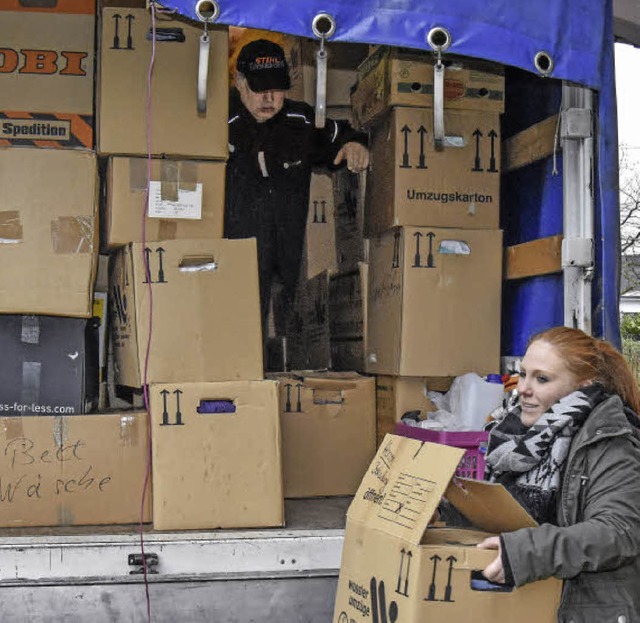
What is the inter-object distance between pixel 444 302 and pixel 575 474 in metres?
1.55

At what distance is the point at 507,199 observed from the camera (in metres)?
4.06

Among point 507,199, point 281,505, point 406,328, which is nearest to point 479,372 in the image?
point 406,328

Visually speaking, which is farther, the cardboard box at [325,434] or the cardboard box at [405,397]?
the cardboard box at [405,397]

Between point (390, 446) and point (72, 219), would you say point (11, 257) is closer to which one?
point (72, 219)

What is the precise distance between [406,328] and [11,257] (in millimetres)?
1416

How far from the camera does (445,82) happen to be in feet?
12.6

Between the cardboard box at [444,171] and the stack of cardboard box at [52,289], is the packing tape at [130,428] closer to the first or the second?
the stack of cardboard box at [52,289]

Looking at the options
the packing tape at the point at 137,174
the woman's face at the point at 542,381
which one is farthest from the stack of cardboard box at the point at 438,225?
the woman's face at the point at 542,381

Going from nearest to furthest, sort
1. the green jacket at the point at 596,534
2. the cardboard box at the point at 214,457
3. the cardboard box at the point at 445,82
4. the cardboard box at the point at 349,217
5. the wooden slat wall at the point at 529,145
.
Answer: the green jacket at the point at 596,534, the cardboard box at the point at 214,457, the wooden slat wall at the point at 529,145, the cardboard box at the point at 445,82, the cardboard box at the point at 349,217

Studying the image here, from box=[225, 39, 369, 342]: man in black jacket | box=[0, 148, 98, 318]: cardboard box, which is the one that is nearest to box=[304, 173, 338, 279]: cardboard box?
box=[225, 39, 369, 342]: man in black jacket

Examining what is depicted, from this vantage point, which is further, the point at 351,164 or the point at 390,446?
the point at 351,164

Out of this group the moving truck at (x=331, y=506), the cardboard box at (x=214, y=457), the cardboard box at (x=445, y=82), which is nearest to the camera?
the moving truck at (x=331, y=506)

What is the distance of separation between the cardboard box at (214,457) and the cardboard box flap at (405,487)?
738mm

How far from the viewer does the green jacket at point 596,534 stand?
210cm
